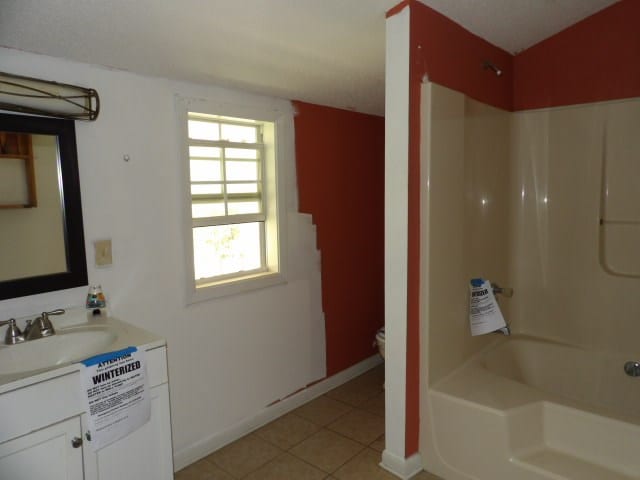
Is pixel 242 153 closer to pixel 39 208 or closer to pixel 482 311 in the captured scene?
pixel 39 208

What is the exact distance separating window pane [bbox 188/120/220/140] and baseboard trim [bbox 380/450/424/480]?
1915mm

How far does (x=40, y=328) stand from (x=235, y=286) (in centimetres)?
105

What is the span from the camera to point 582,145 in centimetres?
267

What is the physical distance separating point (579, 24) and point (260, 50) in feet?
5.95

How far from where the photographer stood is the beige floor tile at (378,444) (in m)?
2.54

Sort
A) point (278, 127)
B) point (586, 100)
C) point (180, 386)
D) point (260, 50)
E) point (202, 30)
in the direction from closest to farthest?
point (202, 30)
point (260, 50)
point (180, 386)
point (586, 100)
point (278, 127)

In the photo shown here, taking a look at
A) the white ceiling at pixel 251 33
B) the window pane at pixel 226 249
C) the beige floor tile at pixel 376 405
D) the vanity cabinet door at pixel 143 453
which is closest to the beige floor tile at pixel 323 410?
the beige floor tile at pixel 376 405

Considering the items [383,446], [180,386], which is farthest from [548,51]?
[180,386]

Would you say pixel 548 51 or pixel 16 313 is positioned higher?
pixel 548 51

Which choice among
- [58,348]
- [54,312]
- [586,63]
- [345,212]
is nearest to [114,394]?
[58,348]

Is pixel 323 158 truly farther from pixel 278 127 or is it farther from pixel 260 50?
pixel 260 50

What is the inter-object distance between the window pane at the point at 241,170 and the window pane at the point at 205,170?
6cm

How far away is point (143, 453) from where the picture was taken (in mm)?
1771

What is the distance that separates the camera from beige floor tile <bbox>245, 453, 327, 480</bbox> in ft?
7.64
